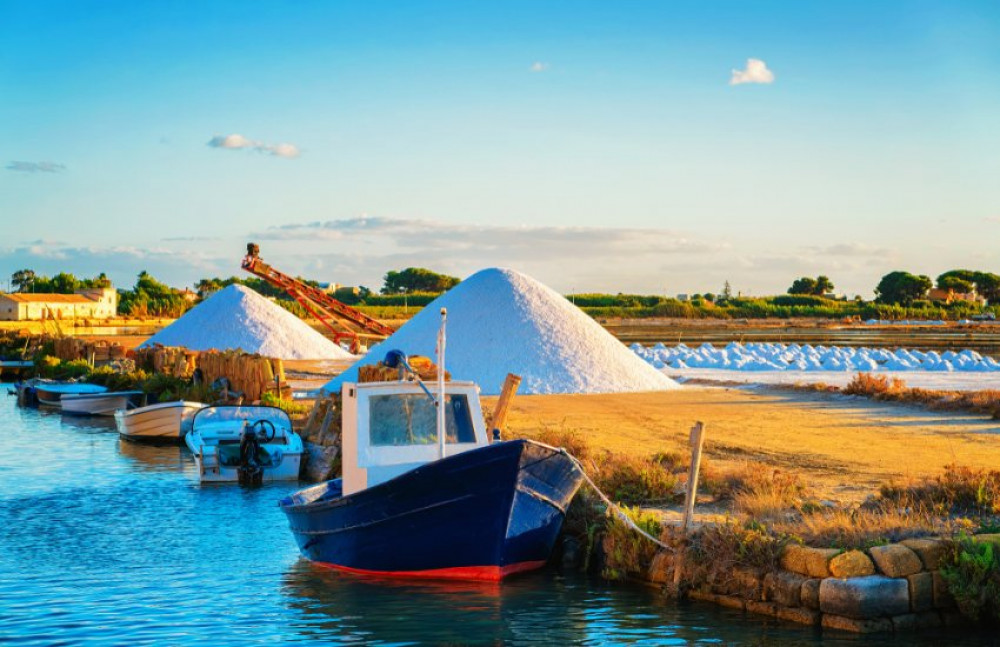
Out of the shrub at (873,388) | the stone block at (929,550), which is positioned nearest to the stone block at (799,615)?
the stone block at (929,550)

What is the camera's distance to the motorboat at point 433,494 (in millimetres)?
9875

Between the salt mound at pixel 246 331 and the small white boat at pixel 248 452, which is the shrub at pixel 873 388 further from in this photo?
the salt mound at pixel 246 331

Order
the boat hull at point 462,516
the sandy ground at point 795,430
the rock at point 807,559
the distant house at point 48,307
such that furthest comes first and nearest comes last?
the distant house at point 48,307 < the sandy ground at point 795,430 < the boat hull at point 462,516 < the rock at point 807,559

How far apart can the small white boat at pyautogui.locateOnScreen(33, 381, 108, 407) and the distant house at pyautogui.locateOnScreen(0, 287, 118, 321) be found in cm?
6296

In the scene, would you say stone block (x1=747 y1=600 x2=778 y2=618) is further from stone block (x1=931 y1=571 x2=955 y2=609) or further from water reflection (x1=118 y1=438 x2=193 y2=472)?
water reflection (x1=118 y1=438 x2=193 y2=472)

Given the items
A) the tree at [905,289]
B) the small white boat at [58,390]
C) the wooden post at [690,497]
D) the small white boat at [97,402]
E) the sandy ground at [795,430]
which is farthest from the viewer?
A: the tree at [905,289]

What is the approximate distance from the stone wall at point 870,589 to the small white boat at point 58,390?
85.0ft

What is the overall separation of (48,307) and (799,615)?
10002cm

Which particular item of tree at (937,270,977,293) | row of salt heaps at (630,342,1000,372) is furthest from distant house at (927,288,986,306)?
row of salt heaps at (630,342,1000,372)

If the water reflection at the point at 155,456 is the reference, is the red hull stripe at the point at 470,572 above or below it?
above

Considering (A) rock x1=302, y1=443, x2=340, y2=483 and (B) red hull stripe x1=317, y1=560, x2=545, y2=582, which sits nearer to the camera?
(B) red hull stripe x1=317, y1=560, x2=545, y2=582

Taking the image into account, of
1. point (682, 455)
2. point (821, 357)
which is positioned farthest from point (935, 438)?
point (821, 357)

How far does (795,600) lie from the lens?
883 cm

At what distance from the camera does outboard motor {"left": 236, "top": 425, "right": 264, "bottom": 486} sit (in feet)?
55.3
